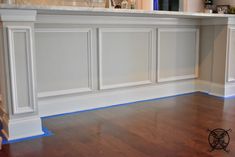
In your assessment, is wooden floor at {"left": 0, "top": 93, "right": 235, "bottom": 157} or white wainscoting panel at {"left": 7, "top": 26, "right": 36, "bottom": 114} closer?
wooden floor at {"left": 0, "top": 93, "right": 235, "bottom": 157}

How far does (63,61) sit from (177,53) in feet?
5.10

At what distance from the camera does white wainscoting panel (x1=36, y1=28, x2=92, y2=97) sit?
2795 millimetres

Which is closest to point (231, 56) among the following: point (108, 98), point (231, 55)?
point (231, 55)

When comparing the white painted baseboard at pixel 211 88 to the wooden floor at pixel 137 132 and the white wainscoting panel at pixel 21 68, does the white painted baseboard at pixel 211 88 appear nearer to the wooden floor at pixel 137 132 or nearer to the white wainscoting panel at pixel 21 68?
the wooden floor at pixel 137 132

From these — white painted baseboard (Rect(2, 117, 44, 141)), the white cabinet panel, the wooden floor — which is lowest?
the wooden floor

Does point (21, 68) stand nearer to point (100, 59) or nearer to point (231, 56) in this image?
point (100, 59)

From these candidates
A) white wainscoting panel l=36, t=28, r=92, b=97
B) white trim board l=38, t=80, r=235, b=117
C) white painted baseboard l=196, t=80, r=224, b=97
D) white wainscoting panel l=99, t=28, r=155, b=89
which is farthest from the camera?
white painted baseboard l=196, t=80, r=224, b=97

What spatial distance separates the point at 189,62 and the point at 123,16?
→ 1.25 m

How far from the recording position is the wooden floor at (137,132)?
2.03 metres

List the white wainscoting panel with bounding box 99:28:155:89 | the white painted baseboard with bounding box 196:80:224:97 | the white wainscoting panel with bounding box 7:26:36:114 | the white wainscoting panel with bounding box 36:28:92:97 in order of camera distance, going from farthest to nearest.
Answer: the white painted baseboard with bounding box 196:80:224:97 → the white wainscoting panel with bounding box 99:28:155:89 → the white wainscoting panel with bounding box 36:28:92:97 → the white wainscoting panel with bounding box 7:26:36:114

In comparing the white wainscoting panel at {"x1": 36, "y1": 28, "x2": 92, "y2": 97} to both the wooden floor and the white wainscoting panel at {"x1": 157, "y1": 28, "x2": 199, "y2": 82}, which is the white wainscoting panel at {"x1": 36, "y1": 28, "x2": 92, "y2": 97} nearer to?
the wooden floor

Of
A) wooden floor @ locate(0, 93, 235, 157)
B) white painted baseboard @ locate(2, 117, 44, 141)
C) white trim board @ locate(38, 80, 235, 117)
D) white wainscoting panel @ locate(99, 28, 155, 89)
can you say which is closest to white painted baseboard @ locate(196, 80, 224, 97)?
white trim board @ locate(38, 80, 235, 117)

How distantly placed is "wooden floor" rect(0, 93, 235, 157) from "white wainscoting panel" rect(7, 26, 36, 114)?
30 centimetres

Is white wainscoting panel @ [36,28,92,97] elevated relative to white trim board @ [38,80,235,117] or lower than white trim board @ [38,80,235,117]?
elevated
